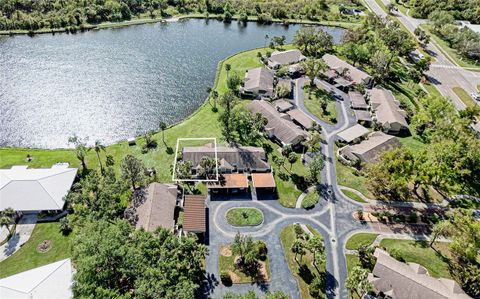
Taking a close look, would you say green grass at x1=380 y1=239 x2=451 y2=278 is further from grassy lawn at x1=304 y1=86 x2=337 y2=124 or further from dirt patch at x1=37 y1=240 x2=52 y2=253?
dirt patch at x1=37 y1=240 x2=52 y2=253

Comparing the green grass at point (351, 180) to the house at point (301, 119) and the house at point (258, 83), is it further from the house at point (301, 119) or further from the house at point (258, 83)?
the house at point (258, 83)

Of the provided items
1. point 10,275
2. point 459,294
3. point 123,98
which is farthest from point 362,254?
point 123,98

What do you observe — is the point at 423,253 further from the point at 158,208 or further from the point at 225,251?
the point at 158,208

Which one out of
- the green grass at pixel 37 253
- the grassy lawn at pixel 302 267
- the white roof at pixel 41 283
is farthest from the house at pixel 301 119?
the white roof at pixel 41 283

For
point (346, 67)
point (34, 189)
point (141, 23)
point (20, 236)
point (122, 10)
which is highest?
point (122, 10)

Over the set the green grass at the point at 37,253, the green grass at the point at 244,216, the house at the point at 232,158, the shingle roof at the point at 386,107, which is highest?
the shingle roof at the point at 386,107

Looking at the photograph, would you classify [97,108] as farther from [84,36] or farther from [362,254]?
[362,254]

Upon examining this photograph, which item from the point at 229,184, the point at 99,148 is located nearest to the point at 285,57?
the point at 229,184
